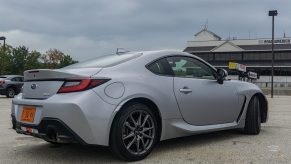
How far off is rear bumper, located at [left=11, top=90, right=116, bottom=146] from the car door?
1.29 meters

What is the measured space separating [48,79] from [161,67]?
5.04 feet

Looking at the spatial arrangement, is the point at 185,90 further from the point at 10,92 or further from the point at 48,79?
the point at 10,92

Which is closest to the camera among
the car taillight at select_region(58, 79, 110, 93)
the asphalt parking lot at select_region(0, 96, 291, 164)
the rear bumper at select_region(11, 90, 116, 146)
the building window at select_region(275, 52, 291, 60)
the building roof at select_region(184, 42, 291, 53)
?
the rear bumper at select_region(11, 90, 116, 146)

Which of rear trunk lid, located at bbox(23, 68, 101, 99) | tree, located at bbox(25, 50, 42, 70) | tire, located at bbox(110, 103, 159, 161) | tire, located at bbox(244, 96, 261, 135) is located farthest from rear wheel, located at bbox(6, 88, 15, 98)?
tree, located at bbox(25, 50, 42, 70)

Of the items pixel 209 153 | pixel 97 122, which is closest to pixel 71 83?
pixel 97 122

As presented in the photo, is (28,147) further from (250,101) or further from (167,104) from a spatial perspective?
(250,101)

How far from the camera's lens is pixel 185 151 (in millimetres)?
5824

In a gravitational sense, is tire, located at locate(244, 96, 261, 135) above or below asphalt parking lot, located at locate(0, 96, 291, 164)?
above

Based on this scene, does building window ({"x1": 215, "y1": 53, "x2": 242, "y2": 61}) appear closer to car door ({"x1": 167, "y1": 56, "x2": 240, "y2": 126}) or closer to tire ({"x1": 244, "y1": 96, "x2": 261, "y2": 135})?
tire ({"x1": 244, "y1": 96, "x2": 261, "y2": 135})

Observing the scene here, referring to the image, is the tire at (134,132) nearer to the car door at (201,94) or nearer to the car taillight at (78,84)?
the car taillight at (78,84)

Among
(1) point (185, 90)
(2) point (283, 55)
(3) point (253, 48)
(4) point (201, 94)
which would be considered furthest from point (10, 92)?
(3) point (253, 48)

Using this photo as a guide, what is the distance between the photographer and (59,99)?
4.88 meters

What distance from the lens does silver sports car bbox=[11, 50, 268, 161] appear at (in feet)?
15.8

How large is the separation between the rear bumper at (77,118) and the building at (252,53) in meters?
64.4
